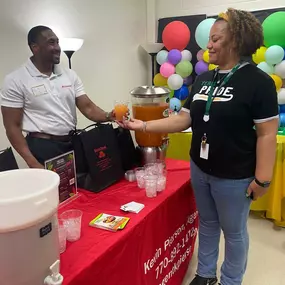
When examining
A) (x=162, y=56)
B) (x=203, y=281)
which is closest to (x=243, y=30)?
(x=203, y=281)

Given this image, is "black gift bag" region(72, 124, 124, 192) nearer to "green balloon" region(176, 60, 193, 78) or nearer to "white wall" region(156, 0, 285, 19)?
"green balloon" region(176, 60, 193, 78)

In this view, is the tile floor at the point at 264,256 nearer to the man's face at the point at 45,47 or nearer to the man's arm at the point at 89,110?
the man's arm at the point at 89,110

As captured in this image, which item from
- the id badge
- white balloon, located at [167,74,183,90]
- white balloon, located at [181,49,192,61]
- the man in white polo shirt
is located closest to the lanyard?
the id badge

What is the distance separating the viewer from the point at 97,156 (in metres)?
1.63

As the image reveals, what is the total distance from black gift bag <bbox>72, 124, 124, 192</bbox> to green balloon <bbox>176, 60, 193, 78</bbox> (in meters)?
2.10

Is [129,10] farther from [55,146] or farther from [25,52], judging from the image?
[55,146]

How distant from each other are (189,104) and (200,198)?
0.52 m

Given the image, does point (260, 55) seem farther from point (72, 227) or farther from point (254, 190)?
point (72, 227)

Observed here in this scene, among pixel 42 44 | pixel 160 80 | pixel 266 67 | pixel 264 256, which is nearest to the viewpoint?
pixel 42 44

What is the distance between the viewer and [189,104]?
1704mm

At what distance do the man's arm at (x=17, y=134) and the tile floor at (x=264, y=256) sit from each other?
1.26 m

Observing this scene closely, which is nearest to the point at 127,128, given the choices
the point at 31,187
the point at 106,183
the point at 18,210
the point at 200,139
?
the point at 106,183

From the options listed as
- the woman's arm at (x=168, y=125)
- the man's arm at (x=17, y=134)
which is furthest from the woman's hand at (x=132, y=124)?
the man's arm at (x=17, y=134)

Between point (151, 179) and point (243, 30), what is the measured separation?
2.74 ft
